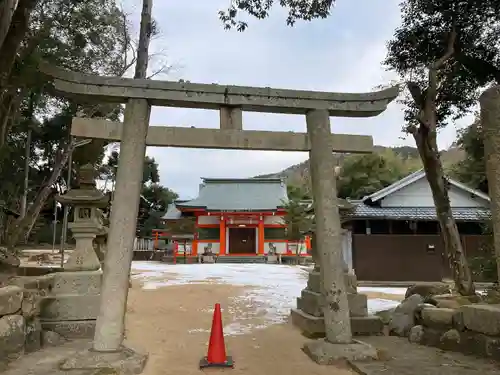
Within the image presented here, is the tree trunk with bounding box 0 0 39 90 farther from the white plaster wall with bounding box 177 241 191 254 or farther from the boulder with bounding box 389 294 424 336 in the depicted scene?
the white plaster wall with bounding box 177 241 191 254

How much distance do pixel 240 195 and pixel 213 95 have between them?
1023 inches

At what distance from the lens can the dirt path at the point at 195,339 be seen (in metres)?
4.79

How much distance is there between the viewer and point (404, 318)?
21.3 ft

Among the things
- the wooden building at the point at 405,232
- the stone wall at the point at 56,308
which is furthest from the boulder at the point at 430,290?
the wooden building at the point at 405,232

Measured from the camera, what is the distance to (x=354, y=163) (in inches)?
1410

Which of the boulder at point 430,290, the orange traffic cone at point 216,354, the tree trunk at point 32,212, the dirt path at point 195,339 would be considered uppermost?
the tree trunk at point 32,212

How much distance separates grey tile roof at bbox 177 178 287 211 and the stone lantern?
20211 mm

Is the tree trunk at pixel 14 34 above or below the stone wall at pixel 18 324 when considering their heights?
above

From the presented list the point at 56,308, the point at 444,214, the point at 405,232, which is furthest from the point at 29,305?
the point at 405,232

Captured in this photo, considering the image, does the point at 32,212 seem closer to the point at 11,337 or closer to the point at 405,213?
the point at 11,337

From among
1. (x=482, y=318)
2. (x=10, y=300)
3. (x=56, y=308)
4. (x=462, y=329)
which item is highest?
(x=10, y=300)

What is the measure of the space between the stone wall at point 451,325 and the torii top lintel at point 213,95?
3016 millimetres

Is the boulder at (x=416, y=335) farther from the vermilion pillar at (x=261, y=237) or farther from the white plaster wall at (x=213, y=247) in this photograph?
the white plaster wall at (x=213, y=247)

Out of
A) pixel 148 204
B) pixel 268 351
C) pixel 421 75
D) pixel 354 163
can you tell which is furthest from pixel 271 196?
pixel 268 351
